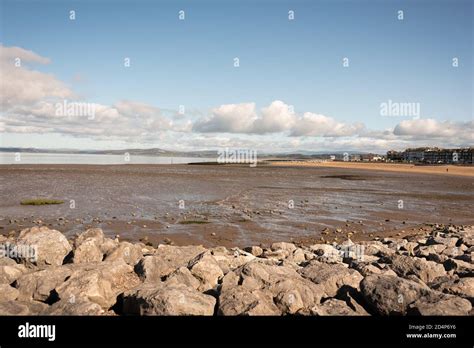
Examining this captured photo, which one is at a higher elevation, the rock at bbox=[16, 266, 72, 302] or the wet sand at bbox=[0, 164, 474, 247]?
the rock at bbox=[16, 266, 72, 302]

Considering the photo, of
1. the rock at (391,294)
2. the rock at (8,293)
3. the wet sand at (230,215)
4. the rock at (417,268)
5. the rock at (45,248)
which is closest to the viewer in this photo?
the rock at (391,294)

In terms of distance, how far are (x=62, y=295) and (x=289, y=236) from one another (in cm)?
1160

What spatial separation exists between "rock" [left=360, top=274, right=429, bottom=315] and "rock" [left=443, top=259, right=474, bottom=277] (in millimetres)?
3071

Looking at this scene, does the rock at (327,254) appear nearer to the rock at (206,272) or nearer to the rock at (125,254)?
the rock at (206,272)

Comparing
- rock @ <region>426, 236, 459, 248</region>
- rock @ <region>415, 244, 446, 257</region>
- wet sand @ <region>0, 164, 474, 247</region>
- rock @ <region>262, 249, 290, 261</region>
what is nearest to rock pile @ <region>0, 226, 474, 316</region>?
rock @ <region>415, 244, 446, 257</region>

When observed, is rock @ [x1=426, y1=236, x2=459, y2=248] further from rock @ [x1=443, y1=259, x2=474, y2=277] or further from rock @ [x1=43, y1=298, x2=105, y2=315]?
rock @ [x1=43, y1=298, x2=105, y2=315]

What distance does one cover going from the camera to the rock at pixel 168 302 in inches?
245

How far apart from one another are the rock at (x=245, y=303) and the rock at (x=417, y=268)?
148 inches

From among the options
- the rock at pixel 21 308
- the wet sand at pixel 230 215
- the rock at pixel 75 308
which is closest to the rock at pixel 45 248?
the rock at pixel 21 308

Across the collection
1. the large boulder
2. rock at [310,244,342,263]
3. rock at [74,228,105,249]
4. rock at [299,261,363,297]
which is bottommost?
rock at [310,244,342,263]

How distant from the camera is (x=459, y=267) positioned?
945cm

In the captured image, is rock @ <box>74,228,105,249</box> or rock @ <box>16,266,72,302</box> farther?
Answer: rock @ <box>74,228,105,249</box>

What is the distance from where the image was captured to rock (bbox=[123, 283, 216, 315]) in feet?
20.4

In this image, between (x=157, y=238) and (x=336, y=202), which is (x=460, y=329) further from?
(x=336, y=202)
